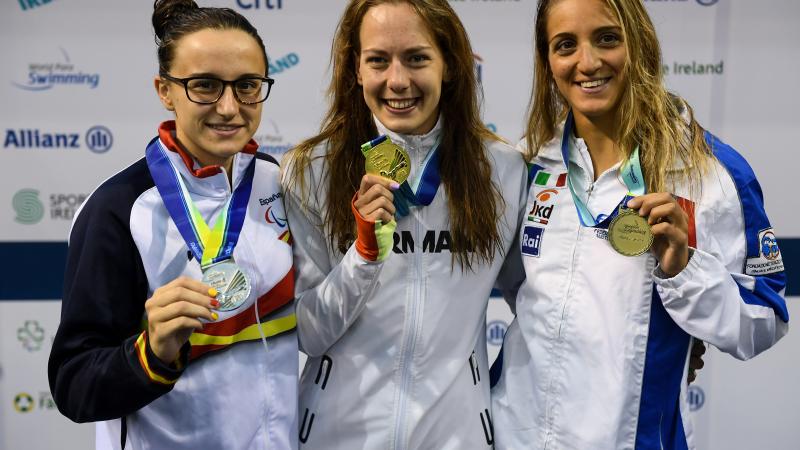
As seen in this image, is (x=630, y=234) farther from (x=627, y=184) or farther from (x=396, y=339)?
(x=396, y=339)

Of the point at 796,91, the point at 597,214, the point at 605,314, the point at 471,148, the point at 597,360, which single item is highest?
the point at 796,91

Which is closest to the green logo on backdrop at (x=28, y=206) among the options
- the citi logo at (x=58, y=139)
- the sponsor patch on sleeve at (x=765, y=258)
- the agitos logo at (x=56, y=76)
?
the citi logo at (x=58, y=139)

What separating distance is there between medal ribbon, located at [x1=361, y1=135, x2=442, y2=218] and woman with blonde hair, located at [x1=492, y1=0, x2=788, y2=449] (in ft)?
0.96

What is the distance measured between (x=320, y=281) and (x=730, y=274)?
100cm

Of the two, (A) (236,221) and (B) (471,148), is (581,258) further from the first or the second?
(A) (236,221)

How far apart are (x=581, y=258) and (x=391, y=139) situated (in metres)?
Result: 0.57

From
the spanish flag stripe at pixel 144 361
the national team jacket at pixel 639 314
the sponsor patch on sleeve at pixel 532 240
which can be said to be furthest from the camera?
the sponsor patch on sleeve at pixel 532 240

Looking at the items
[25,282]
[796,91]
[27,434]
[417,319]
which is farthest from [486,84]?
[27,434]

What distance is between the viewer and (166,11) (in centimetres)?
169

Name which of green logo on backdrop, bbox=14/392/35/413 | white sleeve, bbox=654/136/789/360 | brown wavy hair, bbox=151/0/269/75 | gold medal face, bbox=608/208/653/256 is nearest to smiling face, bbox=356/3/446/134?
brown wavy hair, bbox=151/0/269/75

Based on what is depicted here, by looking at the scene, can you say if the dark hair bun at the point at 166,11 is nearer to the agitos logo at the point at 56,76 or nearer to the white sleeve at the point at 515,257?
the white sleeve at the point at 515,257

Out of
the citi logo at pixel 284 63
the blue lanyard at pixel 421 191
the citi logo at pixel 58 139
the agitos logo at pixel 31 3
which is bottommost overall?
the blue lanyard at pixel 421 191

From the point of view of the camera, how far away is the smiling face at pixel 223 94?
156cm

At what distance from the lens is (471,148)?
6.27 ft
